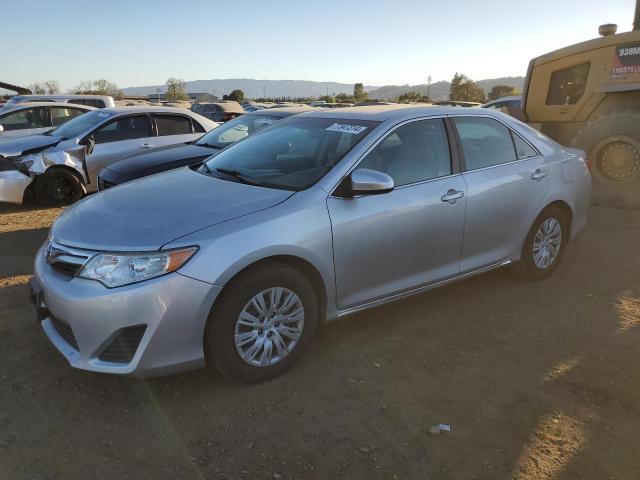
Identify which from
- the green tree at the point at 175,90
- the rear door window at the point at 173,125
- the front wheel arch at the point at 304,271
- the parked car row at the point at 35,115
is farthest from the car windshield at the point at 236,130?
the green tree at the point at 175,90

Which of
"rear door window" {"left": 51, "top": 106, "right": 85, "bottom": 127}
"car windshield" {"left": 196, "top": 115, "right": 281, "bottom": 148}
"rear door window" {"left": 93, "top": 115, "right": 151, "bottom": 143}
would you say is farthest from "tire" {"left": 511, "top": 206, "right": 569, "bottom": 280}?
"rear door window" {"left": 51, "top": 106, "right": 85, "bottom": 127}

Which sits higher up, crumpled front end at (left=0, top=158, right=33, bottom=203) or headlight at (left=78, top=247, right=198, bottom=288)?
headlight at (left=78, top=247, right=198, bottom=288)

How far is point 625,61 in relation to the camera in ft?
26.5

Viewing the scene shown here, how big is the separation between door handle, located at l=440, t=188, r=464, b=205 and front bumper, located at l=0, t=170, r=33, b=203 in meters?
6.34

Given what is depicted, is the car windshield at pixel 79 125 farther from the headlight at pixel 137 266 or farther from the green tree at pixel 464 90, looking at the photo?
the green tree at pixel 464 90

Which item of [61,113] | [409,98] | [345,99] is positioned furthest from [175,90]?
[61,113]

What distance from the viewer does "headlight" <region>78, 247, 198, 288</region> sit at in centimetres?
282

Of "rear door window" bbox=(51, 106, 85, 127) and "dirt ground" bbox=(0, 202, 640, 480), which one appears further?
"rear door window" bbox=(51, 106, 85, 127)

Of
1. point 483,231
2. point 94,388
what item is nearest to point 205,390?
point 94,388

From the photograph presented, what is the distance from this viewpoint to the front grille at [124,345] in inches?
111

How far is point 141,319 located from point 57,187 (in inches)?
240

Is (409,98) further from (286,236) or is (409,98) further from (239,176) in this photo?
(286,236)

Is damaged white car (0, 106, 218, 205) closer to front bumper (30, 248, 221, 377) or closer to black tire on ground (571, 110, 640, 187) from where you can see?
front bumper (30, 248, 221, 377)

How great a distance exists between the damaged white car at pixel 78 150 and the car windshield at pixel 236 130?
46.4 inches
